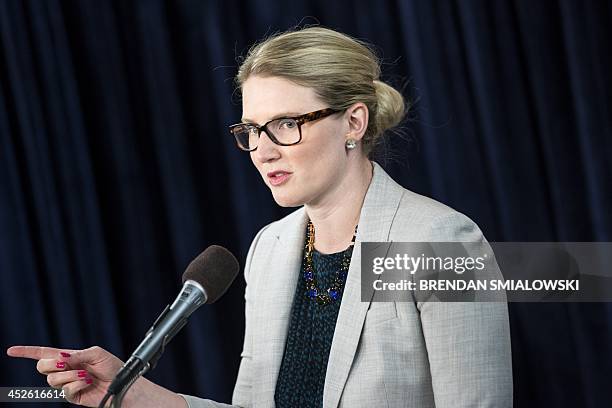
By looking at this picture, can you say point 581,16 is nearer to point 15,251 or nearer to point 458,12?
point 458,12

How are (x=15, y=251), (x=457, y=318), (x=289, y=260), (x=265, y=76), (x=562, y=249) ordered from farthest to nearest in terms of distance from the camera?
(x=15, y=251)
(x=562, y=249)
(x=289, y=260)
(x=265, y=76)
(x=457, y=318)

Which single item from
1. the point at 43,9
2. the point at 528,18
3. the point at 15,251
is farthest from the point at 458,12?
the point at 15,251

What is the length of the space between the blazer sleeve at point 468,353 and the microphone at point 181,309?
0.47m

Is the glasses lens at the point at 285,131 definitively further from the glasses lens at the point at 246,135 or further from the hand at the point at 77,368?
the hand at the point at 77,368

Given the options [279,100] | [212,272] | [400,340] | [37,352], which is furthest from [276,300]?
[212,272]

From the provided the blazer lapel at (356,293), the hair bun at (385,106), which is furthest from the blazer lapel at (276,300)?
the hair bun at (385,106)

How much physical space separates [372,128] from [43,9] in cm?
111

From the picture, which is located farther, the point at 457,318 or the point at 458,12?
the point at 458,12

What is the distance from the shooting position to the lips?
1.68 m

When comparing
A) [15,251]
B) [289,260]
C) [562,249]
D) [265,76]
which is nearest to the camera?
[265,76]

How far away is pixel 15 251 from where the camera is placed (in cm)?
243

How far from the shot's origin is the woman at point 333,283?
1563 mm

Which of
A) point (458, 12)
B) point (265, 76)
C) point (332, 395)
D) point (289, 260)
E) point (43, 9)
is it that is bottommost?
point (332, 395)

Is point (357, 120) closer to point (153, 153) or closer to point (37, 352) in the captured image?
point (37, 352)
